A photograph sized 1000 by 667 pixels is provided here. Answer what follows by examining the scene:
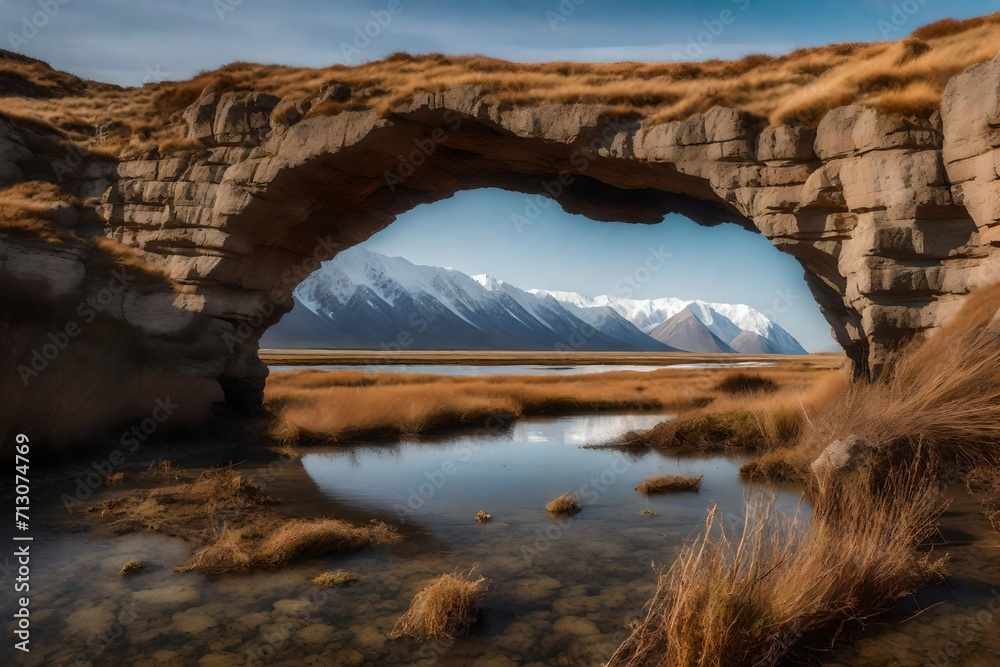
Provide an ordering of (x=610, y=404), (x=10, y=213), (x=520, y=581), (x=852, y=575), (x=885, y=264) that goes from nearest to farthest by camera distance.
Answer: (x=852, y=575), (x=520, y=581), (x=885, y=264), (x=10, y=213), (x=610, y=404)

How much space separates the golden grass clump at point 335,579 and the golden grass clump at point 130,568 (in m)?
2.09

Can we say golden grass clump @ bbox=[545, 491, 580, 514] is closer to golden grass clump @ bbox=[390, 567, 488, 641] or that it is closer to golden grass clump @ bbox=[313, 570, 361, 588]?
golden grass clump @ bbox=[313, 570, 361, 588]

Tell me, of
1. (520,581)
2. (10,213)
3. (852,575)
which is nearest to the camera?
(852,575)

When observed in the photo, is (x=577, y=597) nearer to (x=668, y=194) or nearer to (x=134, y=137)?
(x=668, y=194)

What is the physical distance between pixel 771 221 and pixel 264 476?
12075mm

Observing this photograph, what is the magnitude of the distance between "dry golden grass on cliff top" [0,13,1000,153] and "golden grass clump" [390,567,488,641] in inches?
480

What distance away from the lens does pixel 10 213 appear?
1566cm

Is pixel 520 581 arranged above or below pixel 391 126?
below

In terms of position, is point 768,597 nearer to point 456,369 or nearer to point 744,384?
point 744,384

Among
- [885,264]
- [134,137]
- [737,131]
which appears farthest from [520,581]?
[134,137]

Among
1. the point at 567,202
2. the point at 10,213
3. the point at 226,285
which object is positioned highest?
the point at 567,202

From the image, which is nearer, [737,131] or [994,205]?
[994,205]

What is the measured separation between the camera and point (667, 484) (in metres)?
11.4

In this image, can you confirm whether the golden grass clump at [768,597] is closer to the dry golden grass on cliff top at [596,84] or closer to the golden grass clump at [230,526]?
the golden grass clump at [230,526]
